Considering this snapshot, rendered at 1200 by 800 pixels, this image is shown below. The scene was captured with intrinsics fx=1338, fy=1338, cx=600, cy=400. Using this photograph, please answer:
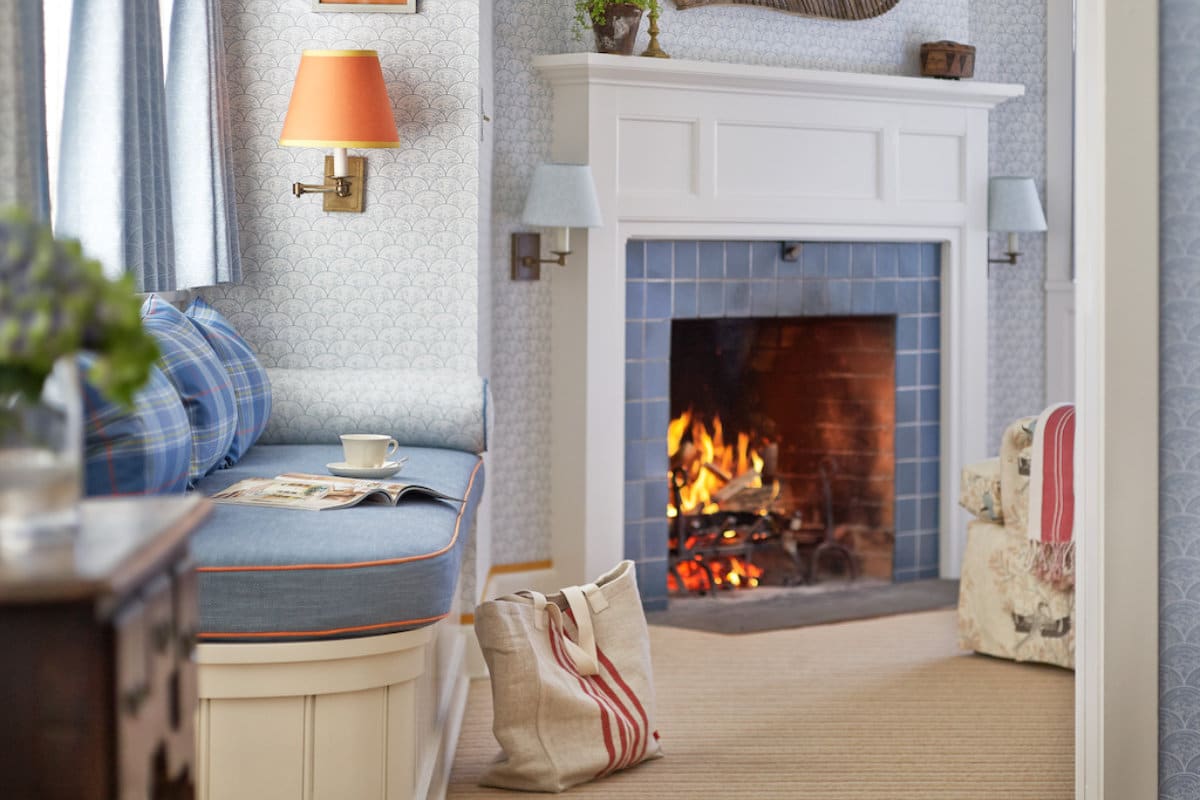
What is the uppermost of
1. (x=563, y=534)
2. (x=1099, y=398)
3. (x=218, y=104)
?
(x=218, y=104)

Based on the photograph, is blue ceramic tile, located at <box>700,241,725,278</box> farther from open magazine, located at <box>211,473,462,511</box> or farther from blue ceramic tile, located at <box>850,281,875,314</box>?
open magazine, located at <box>211,473,462,511</box>

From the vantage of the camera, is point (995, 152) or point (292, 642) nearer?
point (292, 642)

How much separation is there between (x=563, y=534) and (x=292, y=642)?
7.96 feet

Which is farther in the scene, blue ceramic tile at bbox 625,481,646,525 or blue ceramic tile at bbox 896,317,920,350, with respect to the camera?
blue ceramic tile at bbox 896,317,920,350

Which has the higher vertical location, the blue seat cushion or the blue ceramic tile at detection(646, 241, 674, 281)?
the blue ceramic tile at detection(646, 241, 674, 281)

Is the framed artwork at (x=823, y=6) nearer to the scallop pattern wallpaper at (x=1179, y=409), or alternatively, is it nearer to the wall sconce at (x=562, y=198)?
the wall sconce at (x=562, y=198)

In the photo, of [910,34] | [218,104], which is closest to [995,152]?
[910,34]

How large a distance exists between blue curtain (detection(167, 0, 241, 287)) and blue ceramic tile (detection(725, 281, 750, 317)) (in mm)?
1917

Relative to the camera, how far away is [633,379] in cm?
438

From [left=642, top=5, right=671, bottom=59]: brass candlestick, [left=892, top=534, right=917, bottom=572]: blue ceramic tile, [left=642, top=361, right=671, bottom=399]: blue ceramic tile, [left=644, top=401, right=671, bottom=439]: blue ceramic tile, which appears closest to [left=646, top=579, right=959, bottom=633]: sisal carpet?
[left=892, top=534, right=917, bottom=572]: blue ceramic tile

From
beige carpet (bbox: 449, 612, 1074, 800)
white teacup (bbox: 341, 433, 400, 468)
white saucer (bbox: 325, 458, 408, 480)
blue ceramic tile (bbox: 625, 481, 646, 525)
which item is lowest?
beige carpet (bbox: 449, 612, 1074, 800)

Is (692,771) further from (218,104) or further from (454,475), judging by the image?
(218,104)

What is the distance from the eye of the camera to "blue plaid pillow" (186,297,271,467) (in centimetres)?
287

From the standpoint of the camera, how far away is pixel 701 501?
4758mm
